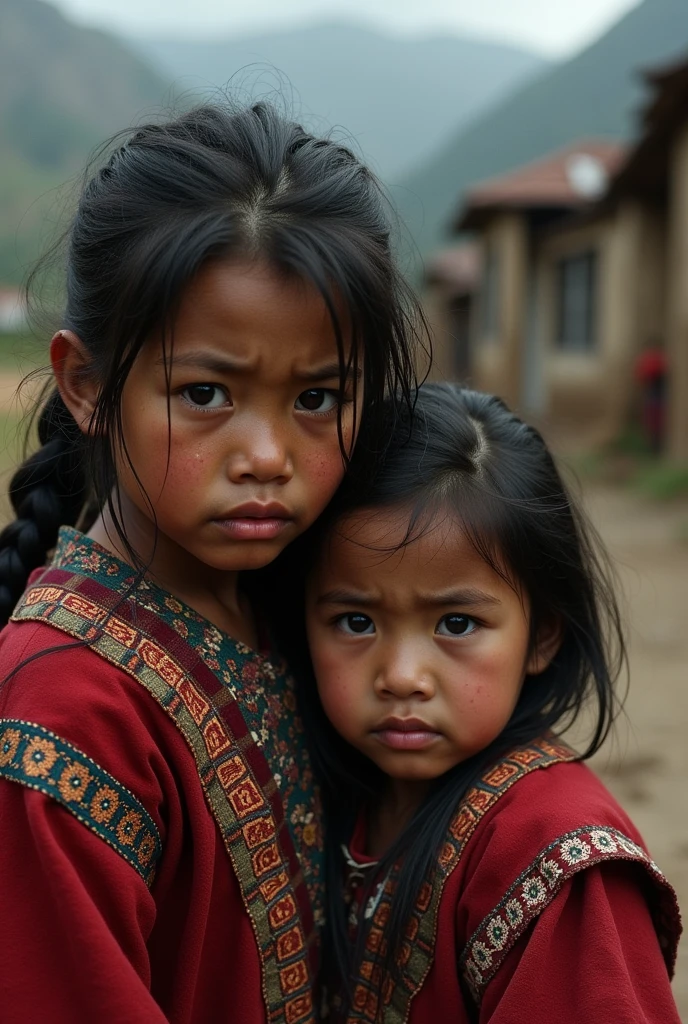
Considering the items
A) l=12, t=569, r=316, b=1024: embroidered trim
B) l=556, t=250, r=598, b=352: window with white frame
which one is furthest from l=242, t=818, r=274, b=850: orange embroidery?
l=556, t=250, r=598, b=352: window with white frame

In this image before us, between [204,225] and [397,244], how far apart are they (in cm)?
43

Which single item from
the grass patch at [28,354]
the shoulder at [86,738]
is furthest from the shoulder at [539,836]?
the grass patch at [28,354]

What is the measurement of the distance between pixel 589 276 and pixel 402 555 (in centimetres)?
1502

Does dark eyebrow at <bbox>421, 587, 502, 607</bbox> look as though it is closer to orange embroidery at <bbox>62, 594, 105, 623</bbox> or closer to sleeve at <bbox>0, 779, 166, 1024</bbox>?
orange embroidery at <bbox>62, 594, 105, 623</bbox>

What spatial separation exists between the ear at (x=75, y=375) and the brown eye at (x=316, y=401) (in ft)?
0.86

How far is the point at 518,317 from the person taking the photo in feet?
56.4

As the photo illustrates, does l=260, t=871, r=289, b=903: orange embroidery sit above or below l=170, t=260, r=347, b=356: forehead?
below

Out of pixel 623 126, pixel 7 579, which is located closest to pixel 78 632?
pixel 7 579

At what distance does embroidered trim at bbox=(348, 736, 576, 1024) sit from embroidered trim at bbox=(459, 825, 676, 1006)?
0.31 feet

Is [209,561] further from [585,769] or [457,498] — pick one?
[585,769]

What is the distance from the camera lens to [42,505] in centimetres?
178

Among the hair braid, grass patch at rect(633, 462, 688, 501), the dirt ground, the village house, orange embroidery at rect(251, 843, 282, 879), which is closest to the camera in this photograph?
orange embroidery at rect(251, 843, 282, 879)

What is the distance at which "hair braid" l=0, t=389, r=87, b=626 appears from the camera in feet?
5.81

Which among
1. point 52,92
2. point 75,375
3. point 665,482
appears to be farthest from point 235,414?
point 52,92
